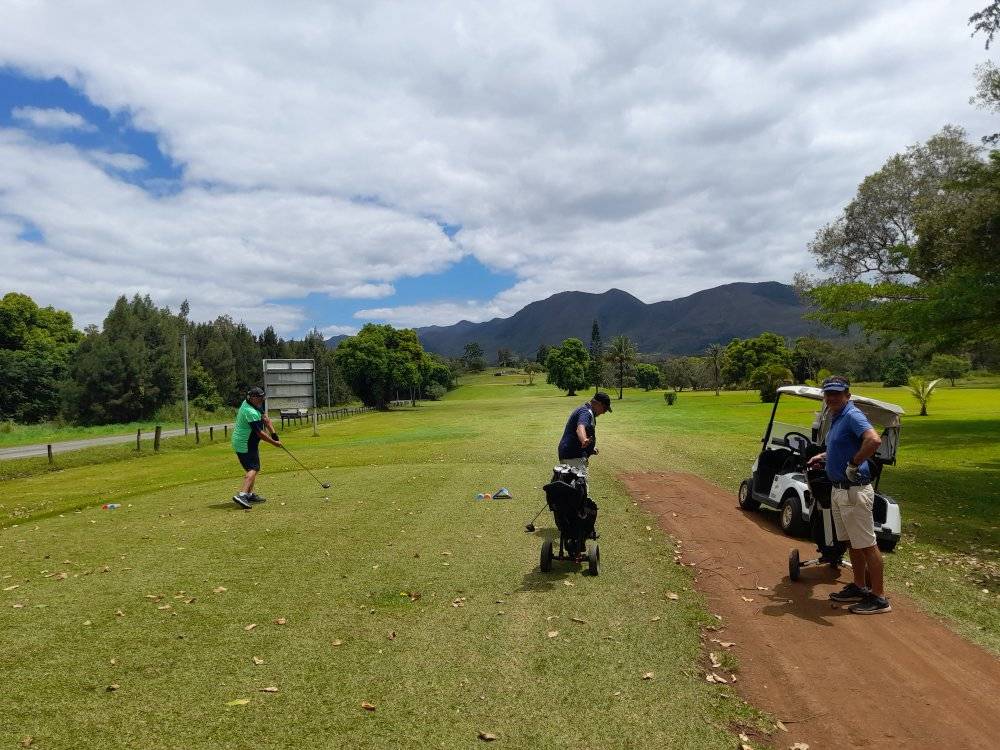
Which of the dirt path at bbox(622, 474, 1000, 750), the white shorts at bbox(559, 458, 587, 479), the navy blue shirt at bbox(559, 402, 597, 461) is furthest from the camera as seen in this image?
the white shorts at bbox(559, 458, 587, 479)

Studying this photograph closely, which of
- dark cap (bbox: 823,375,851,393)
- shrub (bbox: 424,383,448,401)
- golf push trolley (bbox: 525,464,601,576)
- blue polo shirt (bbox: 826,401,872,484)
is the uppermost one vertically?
dark cap (bbox: 823,375,851,393)

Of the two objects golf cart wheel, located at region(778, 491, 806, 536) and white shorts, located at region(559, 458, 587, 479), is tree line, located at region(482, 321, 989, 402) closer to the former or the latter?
golf cart wheel, located at region(778, 491, 806, 536)

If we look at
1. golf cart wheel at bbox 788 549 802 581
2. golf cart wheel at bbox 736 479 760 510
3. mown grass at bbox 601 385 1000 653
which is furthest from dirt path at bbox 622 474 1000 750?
golf cart wheel at bbox 736 479 760 510

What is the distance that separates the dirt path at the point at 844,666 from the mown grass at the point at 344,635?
45cm

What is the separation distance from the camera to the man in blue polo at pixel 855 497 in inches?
272

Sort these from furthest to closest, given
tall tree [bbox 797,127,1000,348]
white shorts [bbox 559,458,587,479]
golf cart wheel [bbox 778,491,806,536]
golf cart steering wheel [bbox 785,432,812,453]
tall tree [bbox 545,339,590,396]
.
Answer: tall tree [bbox 545,339,590,396]
tall tree [bbox 797,127,1000,348]
golf cart steering wheel [bbox 785,432,812,453]
golf cart wheel [bbox 778,491,806,536]
white shorts [bbox 559,458,587,479]

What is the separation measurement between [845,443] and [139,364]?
7920 cm

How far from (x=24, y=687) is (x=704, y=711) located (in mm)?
5983

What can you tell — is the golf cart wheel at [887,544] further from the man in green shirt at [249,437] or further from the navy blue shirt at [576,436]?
the man in green shirt at [249,437]

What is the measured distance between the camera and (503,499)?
13672 millimetres

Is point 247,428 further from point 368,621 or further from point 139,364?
point 139,364

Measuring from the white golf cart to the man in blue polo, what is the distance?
52 cm

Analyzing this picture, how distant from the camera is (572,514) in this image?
8.09m

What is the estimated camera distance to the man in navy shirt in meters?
8.47
